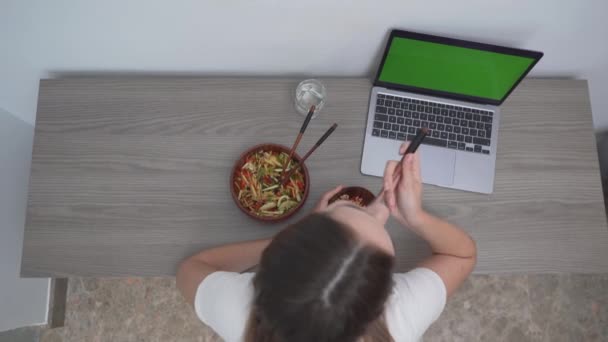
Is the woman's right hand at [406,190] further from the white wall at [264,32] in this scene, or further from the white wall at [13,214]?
the white wall at [13,214]

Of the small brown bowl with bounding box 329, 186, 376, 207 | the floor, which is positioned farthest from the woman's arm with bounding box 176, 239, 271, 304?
the floor

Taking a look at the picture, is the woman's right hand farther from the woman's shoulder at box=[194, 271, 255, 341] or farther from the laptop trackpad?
the woman's shoulder at box=[194, 271, 255, 341]

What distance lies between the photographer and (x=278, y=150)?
0.82m

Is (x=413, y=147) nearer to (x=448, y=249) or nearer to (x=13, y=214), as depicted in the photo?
(x=448, y=249)

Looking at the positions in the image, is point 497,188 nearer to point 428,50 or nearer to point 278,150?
point 428,50

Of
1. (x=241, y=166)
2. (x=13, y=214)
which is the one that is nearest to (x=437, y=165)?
(x=241, y=166)

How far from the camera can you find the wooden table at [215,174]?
2.76ft

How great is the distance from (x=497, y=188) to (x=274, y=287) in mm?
598

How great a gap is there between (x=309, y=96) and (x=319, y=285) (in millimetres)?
500

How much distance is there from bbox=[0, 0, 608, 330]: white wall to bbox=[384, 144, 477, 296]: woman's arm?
262 millimetres

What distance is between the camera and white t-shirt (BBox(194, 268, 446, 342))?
72 centimetres

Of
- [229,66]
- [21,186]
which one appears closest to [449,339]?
[229,66]

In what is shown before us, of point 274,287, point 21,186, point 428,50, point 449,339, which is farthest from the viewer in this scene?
point 449,339

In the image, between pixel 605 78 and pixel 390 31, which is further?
pixel 605 78
